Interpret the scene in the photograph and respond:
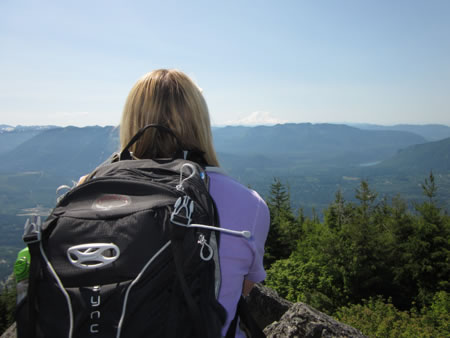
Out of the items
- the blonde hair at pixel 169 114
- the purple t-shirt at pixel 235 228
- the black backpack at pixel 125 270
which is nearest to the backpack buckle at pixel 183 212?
the black backpack at pixel 125 270

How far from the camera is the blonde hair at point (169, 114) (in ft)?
5.34

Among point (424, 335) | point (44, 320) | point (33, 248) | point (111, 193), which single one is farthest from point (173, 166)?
point (424, 335)

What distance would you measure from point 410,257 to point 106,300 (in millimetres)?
21963

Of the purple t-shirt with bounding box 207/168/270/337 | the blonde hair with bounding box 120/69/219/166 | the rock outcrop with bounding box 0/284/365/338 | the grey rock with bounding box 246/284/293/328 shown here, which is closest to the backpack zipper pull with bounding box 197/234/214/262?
the purple t-shirt with bounding box 207/168/270/337

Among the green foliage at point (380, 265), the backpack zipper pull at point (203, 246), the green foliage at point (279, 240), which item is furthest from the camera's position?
the green foliage at point (279, 240)

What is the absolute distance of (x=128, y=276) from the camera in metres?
1.12

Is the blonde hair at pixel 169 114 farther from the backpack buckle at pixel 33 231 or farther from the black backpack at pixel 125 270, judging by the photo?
the backpack buckle at pixel 33 231

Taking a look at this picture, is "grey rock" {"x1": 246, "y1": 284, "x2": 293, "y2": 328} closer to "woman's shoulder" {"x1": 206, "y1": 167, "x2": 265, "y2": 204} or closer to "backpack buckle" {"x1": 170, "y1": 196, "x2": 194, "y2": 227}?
"woman's shoulder" {"x1": 206, "y1": 167, "x2": 265, "y2": 204}

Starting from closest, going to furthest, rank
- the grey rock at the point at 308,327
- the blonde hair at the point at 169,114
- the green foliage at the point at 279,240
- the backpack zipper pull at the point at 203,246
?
the backpack zipper pull at the point at 203,246, the blonde hair at the point at 169,114, the grey rock at the point at 308,327, the green foliage at the point at 279,240

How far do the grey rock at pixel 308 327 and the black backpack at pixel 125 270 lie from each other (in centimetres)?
299

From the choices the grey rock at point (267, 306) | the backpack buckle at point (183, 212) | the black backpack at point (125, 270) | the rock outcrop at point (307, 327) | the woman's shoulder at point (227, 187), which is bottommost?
the grey rock at point (267, 306)

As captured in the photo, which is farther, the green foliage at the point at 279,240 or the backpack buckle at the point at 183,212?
the green foliage at the point at 279,240

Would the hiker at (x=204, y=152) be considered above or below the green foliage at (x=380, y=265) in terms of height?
above

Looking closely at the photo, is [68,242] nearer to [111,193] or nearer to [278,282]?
[111,193]
